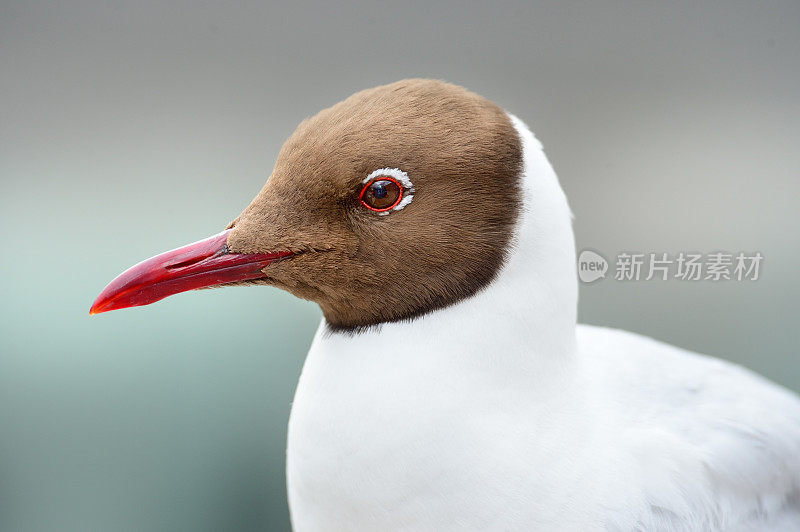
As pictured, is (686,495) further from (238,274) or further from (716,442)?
(238,274)

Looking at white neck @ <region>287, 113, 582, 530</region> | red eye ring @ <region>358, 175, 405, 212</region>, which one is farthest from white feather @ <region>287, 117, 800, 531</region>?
red eye ring @ <region>358, 175, 405, 212</region>

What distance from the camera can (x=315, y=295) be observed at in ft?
2.20

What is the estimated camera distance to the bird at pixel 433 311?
62 centimetres

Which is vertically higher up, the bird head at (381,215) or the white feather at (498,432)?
the bird head at (381,215)
